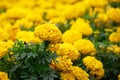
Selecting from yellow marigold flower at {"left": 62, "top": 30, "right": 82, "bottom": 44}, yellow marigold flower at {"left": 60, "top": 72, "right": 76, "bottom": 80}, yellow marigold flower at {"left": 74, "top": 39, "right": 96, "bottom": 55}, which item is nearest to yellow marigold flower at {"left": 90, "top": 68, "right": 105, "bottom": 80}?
yellow marigold flower at {"left": 74, "top": 39, "right": 96, "bottom": 55}

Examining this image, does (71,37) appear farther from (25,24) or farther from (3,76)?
(3,76)

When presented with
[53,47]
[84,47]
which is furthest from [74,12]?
[53,47]

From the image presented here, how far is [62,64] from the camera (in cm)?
403

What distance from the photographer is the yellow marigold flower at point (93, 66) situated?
14.5 ft

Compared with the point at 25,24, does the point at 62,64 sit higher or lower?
lower

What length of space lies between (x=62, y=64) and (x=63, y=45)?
15.4 inches

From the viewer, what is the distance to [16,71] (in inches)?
161

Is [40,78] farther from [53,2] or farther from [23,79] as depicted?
[53,2]

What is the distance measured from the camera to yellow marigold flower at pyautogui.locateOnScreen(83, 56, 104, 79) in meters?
4.43

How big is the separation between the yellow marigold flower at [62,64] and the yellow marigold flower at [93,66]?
43cm

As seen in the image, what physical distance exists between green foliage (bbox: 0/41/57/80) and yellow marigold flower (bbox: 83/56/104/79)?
23.5 inches

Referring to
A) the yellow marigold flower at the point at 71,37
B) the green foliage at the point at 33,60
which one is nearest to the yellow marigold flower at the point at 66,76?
the green foliage at the point at 33,60

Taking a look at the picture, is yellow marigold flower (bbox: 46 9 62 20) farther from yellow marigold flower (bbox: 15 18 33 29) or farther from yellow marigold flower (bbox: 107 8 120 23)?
yellow marigold flower (bbox: 107 8 120 23)

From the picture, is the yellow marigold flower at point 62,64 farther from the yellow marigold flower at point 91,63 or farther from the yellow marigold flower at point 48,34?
the yellow marigold flower at point 91,63
